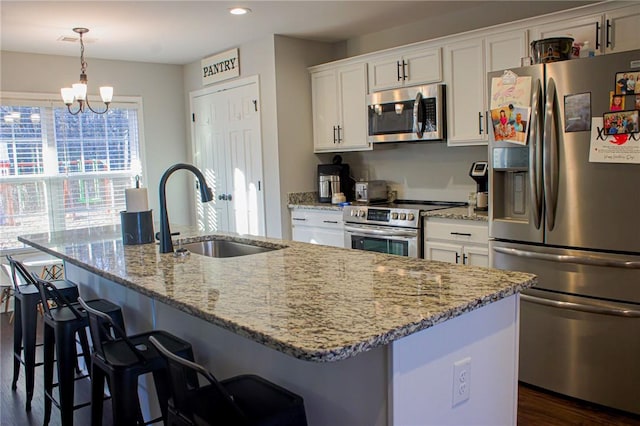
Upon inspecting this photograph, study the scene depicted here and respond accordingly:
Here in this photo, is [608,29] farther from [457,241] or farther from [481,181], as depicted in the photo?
[457,241]

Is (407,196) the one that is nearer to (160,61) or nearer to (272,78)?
(272,78)

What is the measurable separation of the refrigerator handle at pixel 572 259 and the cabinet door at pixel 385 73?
1.78m

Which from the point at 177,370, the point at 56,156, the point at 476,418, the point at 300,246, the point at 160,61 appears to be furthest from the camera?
the point at 160,61

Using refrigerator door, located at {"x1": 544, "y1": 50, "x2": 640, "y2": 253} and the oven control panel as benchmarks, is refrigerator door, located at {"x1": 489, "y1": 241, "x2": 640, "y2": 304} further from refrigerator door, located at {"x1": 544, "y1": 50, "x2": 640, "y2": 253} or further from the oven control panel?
the oven control panel

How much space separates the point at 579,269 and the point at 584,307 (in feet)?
0.64

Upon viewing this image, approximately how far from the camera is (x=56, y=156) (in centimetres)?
529

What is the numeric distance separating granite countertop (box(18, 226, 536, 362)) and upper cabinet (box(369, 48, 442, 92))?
2.04m

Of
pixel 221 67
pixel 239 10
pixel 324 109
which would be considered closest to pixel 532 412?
pixel 324 109

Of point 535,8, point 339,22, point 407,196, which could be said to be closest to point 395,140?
point 407,196

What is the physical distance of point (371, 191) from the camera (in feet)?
14.9

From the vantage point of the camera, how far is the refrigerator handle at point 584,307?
259cm

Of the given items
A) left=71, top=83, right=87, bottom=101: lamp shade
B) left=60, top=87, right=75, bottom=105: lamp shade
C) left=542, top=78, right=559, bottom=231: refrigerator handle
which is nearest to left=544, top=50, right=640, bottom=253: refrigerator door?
left=542, top=78, right=559, bottom=231: refrigerator handle

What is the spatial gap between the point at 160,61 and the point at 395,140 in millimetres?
2972

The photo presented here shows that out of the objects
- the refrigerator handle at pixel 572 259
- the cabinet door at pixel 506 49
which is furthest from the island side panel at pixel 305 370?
the cabinet door at pixel 506 49
